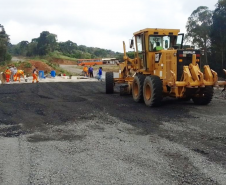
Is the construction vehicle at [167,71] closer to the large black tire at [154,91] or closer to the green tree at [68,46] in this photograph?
the large black tire at [154,91]

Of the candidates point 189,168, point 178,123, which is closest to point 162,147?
A: point 189,168

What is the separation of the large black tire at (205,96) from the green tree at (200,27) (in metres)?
23.2

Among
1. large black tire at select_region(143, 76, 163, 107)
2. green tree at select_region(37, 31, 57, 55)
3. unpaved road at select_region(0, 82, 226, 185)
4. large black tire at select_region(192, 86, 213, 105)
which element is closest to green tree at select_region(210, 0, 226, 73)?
large black tire at select_region(192, 86, 213, 105)

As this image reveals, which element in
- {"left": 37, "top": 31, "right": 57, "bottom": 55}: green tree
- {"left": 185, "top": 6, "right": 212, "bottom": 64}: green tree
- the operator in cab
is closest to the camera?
the operator in cab

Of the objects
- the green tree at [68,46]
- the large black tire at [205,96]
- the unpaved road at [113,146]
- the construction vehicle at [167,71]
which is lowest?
the unpaved road at [113,146]

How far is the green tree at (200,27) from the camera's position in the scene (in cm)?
3341

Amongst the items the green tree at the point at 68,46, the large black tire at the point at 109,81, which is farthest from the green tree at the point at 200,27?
the green tree at the point at 68,46

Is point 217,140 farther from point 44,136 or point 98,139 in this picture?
point 44,136

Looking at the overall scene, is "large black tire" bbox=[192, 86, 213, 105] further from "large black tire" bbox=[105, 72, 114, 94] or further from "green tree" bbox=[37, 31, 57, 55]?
"green tree" bbox=[37, 31, 57, 55]

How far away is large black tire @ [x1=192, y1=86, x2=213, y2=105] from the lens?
1051cm

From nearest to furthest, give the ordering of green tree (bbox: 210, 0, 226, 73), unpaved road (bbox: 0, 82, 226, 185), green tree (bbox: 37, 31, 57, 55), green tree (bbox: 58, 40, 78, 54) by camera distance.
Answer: unpaved road (bbox: 0, 82, 226, 185), green tree (bbox: 210, 0, 226, 73), green tree (bbox: 37, 31, 57, 55), green tree (bbox: 58, 40, 78, 54)

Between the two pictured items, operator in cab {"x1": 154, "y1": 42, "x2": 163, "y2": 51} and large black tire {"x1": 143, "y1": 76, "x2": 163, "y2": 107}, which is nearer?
large black tire {"x1": 143, "y1": 76, "x2": 163, "y2": 107}

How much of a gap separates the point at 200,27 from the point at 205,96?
82.6ft

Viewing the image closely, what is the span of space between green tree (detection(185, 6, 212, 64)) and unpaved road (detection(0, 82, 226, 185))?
2509 centimetres
